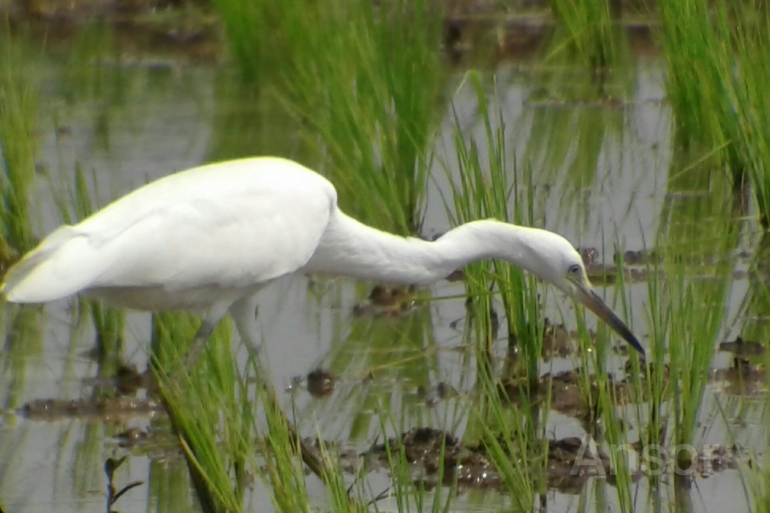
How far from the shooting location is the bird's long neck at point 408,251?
461cm

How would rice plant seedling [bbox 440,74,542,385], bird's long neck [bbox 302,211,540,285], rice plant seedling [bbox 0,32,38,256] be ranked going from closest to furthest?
bird's long neck [bbox 302,211,540,285], rice plant seedling [bbox 440,74,542,385], rice plant seedling [bbox 0,32,38,256]

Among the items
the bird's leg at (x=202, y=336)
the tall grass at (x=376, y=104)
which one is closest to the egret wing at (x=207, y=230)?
the bird's leg at (x=202, y=336)

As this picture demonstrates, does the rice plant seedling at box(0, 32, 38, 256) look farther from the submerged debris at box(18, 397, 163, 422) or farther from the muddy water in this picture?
the submerged debris at box(18, 397, 163, 422)

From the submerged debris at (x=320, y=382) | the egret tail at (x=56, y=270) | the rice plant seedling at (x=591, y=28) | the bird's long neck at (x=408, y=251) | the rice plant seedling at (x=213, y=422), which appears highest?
the rice plant seedling at (x=591, y=28)

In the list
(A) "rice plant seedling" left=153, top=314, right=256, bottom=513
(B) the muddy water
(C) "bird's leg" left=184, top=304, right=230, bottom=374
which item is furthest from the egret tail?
(B) the muddy water

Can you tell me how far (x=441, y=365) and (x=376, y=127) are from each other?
136 centimetres

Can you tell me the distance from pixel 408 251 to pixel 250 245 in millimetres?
509

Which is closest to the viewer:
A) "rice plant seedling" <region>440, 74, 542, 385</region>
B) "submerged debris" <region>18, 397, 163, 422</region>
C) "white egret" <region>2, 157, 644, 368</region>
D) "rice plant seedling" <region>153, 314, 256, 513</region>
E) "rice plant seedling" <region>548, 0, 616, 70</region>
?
"rice plant seedling" <region>153, 314, 256, 513</region>

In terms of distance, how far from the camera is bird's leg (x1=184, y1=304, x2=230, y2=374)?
14.6ft

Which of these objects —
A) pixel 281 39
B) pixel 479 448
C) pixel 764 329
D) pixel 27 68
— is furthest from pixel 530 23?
pixel 479 448

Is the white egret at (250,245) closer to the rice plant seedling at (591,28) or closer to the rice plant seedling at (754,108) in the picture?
the rice plant seedling at (754,108)

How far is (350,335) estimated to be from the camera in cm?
593

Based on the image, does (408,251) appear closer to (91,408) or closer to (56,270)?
(56,270)

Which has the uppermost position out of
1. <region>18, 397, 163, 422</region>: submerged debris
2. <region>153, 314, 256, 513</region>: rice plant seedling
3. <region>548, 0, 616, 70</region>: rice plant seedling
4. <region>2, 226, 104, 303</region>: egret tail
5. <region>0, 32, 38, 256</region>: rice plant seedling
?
<region>548, 0, 616, 70</region>: rice plant seedling
